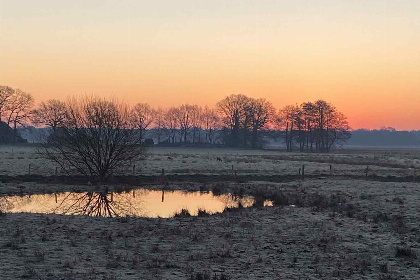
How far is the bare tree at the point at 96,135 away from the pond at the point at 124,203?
4141 mm

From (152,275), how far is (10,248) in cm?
477

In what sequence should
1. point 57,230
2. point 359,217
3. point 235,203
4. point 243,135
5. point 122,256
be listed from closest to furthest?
point 122,256
point 57,230
point 359,217
point 235,203
point 243,135

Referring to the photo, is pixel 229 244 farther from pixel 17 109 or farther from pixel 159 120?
pixel 159 120

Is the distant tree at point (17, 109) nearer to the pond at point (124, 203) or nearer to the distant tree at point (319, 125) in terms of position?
the distant tree at point (319, 125)

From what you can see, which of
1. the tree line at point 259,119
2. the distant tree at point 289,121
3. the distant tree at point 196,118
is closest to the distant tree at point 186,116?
the distant tree at point 196,118

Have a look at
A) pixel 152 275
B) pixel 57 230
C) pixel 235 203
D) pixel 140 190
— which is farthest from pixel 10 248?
pixel 140 190

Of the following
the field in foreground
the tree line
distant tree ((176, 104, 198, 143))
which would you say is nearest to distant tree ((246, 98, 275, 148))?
the tree line

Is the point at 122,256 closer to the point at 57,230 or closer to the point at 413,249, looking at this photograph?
the point at 57,230

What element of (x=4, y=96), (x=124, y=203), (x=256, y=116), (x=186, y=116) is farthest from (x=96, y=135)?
(x=186, y=116)

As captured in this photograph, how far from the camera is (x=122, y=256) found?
418 inches

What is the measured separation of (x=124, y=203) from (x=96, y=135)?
823cm

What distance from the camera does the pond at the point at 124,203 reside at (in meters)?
18.9

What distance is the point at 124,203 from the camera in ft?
70.7

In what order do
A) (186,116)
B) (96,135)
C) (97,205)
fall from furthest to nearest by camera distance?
(186,116) < (96,135) < (97,205)
